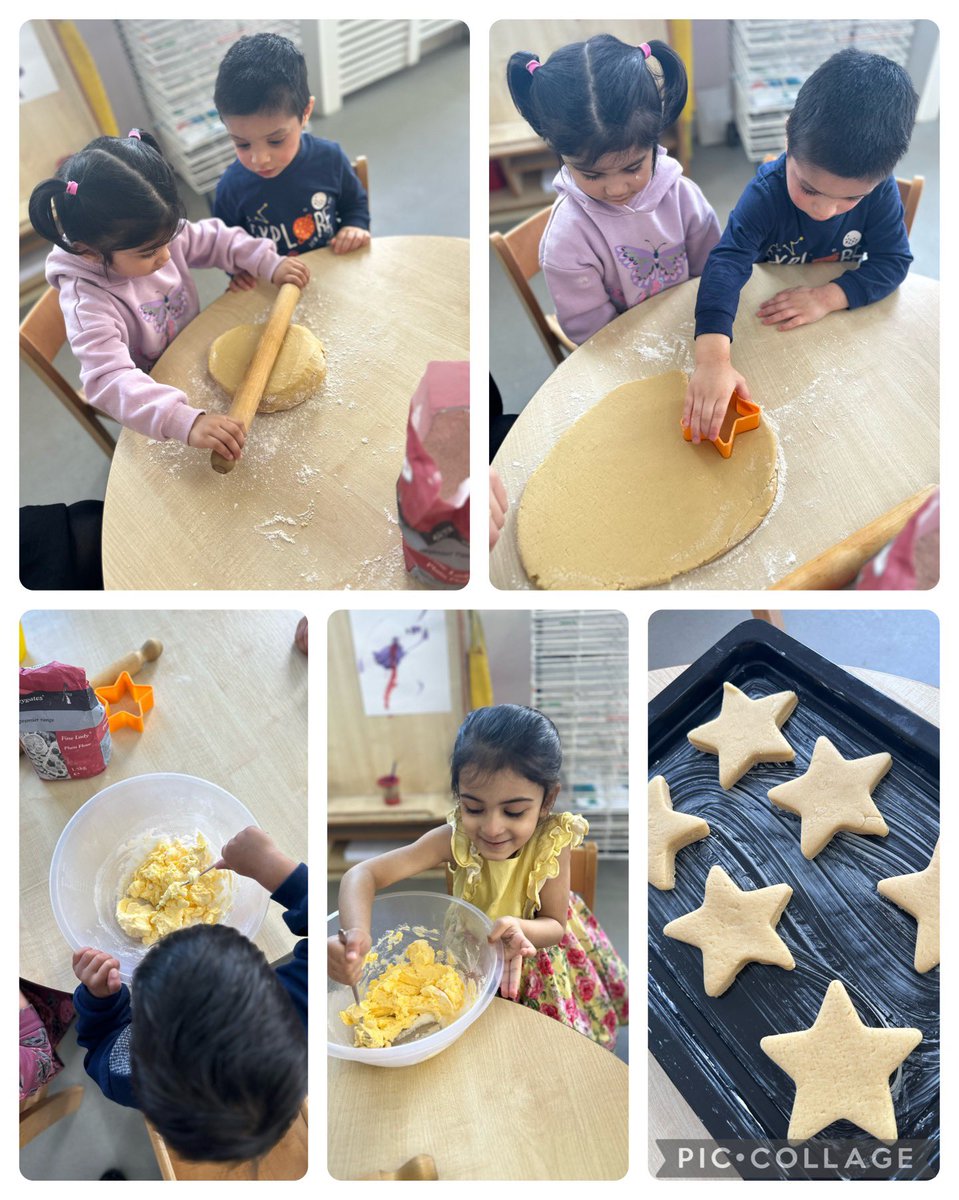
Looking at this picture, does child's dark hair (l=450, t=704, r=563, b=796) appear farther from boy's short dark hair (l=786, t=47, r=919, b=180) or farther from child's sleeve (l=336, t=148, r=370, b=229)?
child's sleeve (l=336, t=148, r=370, b=229)

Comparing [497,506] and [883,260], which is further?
[883,260]

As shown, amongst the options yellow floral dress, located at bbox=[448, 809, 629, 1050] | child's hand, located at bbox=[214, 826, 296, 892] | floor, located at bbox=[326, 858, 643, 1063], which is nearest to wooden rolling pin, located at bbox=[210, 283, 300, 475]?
child's hand, located at bbox=[214, 826, 296, 892]

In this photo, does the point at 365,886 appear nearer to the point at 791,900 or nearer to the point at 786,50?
the point at 791,900

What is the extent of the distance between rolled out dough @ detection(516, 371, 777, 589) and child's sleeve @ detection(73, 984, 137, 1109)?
70 cm

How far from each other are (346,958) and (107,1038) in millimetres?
294

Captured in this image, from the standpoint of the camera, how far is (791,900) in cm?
112

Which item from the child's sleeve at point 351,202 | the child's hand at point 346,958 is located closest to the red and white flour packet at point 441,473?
the child's hand at point 346,958

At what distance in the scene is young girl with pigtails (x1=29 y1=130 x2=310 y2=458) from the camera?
114cm

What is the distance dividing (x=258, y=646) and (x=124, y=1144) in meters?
1.05

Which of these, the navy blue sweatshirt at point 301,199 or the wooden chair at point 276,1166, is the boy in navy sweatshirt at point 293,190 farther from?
the wooden chair at point 276,1166

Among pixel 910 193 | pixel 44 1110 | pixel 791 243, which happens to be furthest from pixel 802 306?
pixel 44 1110

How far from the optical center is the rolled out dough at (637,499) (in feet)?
3.61

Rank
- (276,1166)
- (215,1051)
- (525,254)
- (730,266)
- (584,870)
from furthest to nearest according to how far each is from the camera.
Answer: (525,254), (584,870), (730,266), (276,1166), (215,1051)

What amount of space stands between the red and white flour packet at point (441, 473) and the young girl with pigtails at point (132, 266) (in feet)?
1.21
